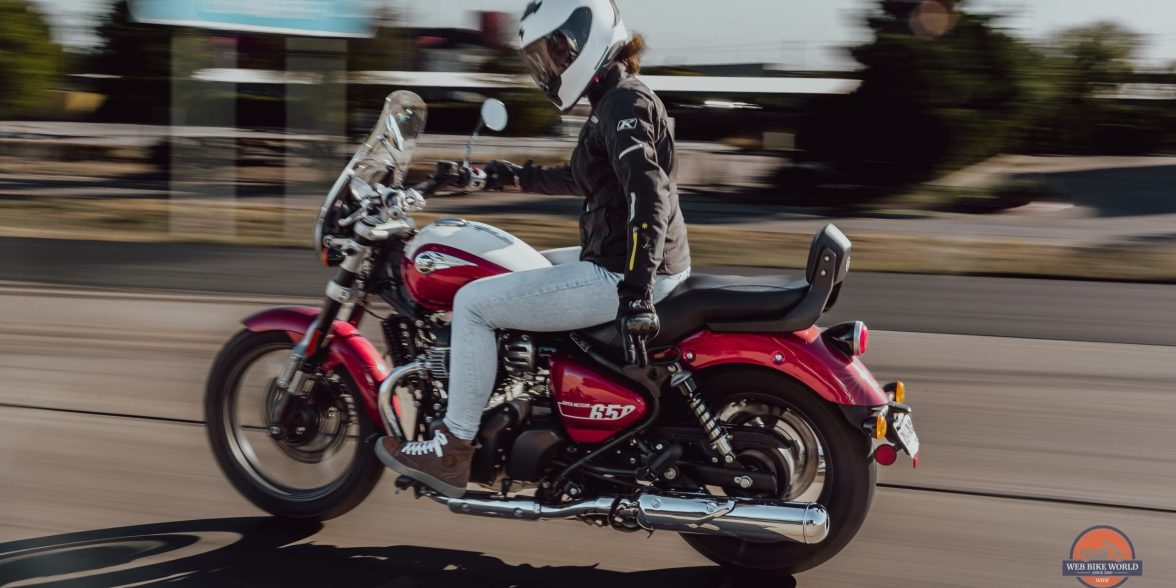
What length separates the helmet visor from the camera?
11.8 ft

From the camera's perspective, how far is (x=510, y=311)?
3.62m

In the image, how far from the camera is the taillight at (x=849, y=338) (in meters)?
3.53

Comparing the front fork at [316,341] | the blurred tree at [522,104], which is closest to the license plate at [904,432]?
the front fork at [316,341]

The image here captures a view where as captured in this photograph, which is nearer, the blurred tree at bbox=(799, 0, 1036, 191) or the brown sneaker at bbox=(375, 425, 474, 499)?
the brown sneaker at bbox=(375, 425, 474, 499)

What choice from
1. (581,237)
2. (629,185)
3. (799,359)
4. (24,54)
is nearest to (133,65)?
→ (24,54)

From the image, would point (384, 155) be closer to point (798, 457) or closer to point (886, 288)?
point (798, 457)

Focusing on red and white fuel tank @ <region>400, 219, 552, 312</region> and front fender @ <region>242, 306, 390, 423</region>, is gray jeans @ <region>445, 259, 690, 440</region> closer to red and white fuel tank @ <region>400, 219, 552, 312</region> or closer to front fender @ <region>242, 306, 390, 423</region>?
red and white fuel tank @ <region>400, 219, 552, 312</region>

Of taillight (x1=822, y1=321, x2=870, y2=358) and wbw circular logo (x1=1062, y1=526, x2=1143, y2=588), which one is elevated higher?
taillight (x1=822, y1=321, x2=870, y2=358)

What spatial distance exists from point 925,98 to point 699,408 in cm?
1716

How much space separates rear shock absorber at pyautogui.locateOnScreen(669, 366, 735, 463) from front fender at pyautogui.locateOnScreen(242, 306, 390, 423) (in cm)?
105

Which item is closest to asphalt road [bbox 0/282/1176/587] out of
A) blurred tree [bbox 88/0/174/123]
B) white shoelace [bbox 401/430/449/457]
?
white shoelace [bbox 401/430/449/457]

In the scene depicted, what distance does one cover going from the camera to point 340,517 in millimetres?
4262

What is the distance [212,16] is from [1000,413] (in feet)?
33.5

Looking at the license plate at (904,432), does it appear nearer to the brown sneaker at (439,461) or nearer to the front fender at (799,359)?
the front fender at (799,359)
